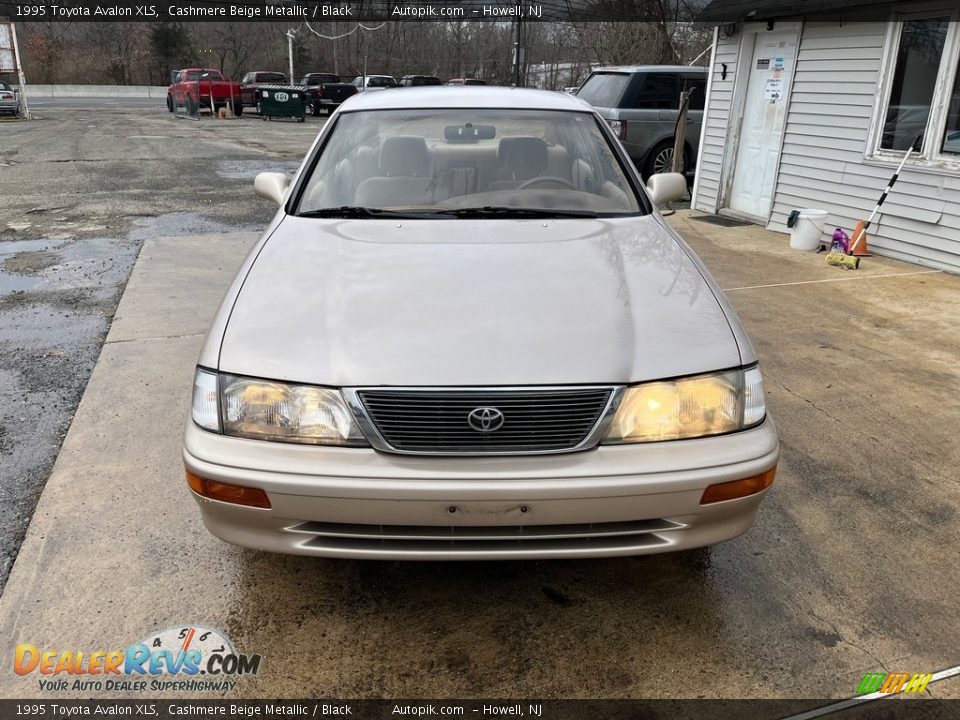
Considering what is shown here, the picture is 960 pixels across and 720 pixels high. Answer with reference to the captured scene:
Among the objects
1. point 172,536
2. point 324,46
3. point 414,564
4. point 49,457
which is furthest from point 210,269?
point 324,46

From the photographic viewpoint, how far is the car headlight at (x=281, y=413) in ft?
6.68

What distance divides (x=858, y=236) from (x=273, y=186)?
5.96 metres

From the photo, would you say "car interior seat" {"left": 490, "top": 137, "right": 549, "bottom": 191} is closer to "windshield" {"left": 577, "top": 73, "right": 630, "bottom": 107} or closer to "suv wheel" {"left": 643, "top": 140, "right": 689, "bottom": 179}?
"windshield" {"left": 577, "top": 73, "right": 630, "bottom": 107}

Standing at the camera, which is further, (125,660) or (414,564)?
(414,564)

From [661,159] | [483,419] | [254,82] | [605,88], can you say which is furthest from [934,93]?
A: [254,82]

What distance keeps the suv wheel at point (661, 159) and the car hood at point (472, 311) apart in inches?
352

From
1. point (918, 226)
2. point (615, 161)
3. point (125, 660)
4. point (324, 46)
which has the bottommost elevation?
point (125, 660)

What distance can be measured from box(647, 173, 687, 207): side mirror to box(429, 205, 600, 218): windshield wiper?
60 centimetres

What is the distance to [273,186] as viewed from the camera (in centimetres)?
367

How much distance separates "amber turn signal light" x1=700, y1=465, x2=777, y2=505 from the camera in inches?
80.6

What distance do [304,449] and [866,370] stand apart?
146 inches

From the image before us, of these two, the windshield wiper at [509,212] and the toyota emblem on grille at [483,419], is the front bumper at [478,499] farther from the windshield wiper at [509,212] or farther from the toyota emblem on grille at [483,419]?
the windshield wiper at [509,212]

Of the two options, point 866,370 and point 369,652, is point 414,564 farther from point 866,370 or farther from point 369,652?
point 866,370

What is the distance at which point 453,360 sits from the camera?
2.03 meters
